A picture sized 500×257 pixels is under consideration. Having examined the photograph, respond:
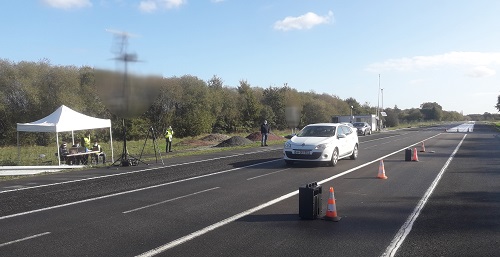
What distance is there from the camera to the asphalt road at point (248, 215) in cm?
599

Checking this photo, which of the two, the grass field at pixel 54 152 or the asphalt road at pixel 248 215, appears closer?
the asphalt road at pixel 248 215

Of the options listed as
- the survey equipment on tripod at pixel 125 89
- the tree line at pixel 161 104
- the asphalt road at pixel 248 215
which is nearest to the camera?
the asphalt road at pixel 248 215

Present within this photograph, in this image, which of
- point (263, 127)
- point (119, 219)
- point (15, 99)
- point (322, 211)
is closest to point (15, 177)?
point (119, 219)

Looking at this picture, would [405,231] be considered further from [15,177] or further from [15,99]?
[15,99]

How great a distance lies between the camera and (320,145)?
1551 cm

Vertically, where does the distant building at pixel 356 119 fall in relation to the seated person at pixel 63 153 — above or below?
above

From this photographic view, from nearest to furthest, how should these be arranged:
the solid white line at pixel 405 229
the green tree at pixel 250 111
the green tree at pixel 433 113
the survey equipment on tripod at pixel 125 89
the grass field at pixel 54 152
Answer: the solid white line at pixel 405 229, the survey equipment on tripod at pixel 125 89, the grass field at pixel 54 152, the green tree at pixel 250 111, the green tree at pixel 433 113

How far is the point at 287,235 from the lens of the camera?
6.59 metres

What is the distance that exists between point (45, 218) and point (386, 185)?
8.34 metres

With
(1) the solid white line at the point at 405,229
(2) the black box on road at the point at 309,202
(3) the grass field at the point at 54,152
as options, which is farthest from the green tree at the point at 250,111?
(2) the black box on road at the point at 309,202

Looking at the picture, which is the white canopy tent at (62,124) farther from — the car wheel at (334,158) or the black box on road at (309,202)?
the black box on road at (309,202)

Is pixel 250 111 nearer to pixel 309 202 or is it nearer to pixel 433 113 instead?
pixel 309 202

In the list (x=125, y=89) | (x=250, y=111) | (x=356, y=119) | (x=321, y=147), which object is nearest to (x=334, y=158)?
(x=321, y=147)

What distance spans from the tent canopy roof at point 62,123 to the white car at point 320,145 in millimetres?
9847
